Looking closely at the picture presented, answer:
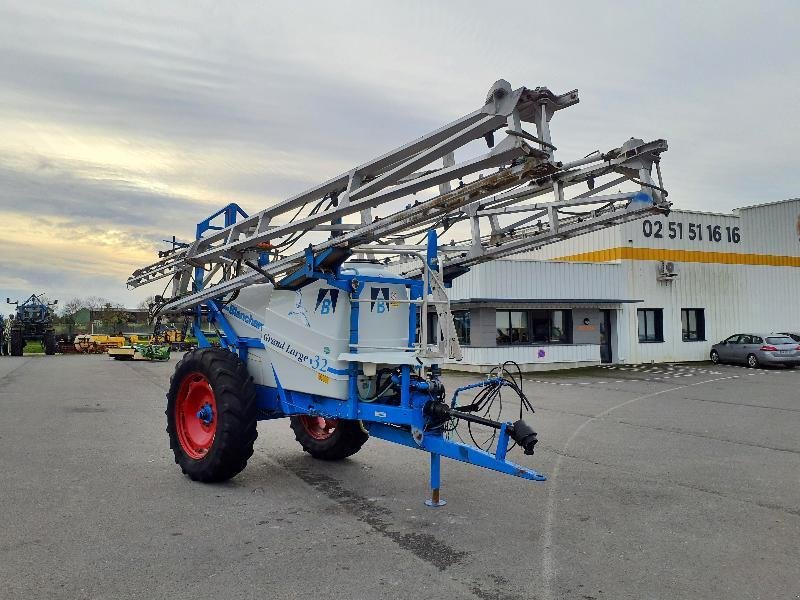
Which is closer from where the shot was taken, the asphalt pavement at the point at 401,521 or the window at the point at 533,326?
the asphalt pavement at the point at 401,521

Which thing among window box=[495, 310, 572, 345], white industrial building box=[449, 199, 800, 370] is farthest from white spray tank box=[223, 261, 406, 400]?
window box=[495, 310, 572, 345]

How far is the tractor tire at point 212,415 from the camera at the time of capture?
6613 mm

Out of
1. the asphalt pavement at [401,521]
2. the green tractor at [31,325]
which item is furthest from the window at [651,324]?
the green tractor at [31,325]

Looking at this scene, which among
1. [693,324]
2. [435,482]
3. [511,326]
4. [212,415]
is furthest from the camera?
[693,324]

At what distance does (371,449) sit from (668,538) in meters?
4.25

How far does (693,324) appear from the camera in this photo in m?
27.7

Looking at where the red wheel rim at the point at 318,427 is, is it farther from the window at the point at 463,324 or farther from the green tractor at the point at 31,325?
the green tractor at the point at 31,325

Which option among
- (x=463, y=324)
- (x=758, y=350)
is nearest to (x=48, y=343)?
(x=463, y=324)

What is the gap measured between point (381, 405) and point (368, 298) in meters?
1.16

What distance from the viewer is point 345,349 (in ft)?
20.8

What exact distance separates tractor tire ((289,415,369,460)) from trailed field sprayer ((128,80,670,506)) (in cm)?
2

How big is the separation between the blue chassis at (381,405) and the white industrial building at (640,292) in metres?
14.5

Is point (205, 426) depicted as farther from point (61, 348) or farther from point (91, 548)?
point (61, 348)

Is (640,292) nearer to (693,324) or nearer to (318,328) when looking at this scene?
(693,324)
